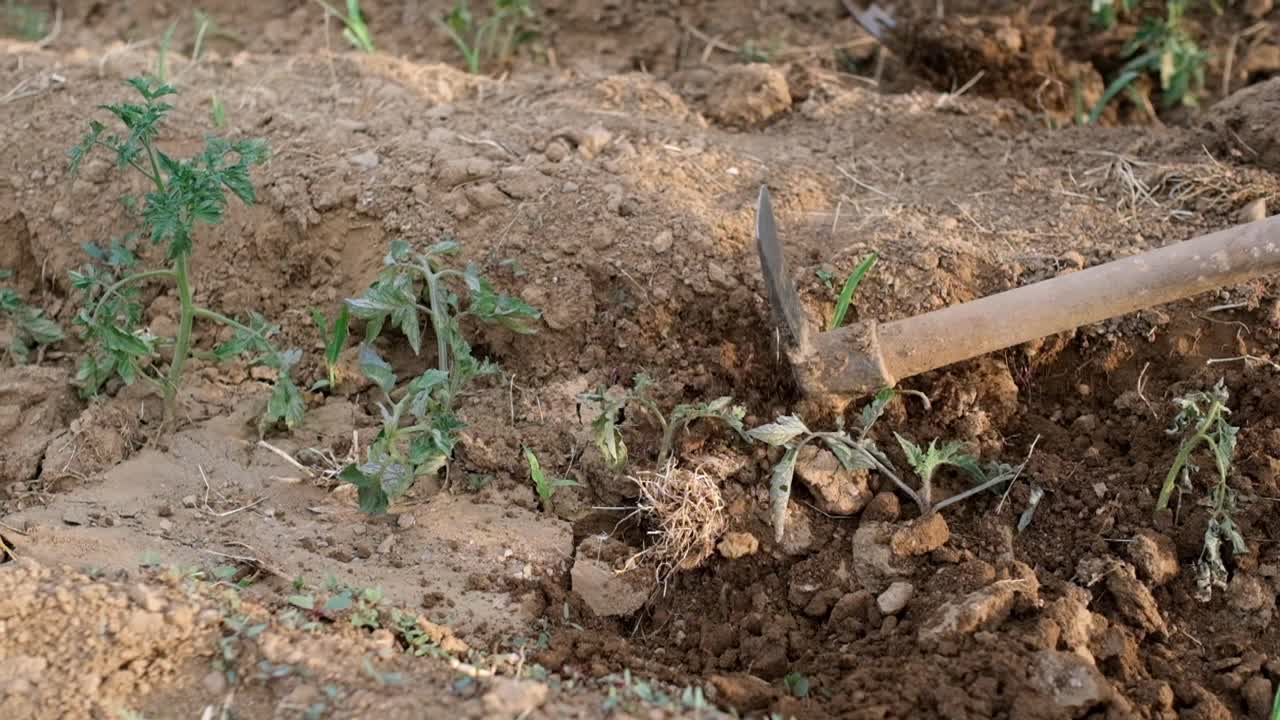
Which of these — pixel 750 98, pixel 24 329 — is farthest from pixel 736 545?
pixel 24 329

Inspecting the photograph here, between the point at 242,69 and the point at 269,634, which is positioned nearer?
the point at 269,634

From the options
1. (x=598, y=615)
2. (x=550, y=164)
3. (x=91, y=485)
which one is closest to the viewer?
(x=598, y=615)

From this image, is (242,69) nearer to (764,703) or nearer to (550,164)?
(550,164)

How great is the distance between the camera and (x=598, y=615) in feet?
9.18

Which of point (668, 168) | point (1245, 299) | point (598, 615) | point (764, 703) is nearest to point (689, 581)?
point (598, 615)

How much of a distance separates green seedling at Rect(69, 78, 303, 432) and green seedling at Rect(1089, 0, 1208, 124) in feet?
8.56

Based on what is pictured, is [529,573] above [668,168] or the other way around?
the other way around

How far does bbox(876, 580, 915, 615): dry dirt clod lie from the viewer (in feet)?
8.90

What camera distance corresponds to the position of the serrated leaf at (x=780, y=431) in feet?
9.55

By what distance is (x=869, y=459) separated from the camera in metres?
2.94

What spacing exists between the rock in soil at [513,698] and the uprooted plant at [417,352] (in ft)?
2.02

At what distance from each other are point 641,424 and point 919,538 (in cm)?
68

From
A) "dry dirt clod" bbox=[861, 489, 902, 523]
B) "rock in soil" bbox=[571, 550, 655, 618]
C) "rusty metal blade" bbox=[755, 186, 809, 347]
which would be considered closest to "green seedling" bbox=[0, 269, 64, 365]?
"rock in soil" bbox=[571, 550, 655, 618]

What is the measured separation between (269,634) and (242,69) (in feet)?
7.25
